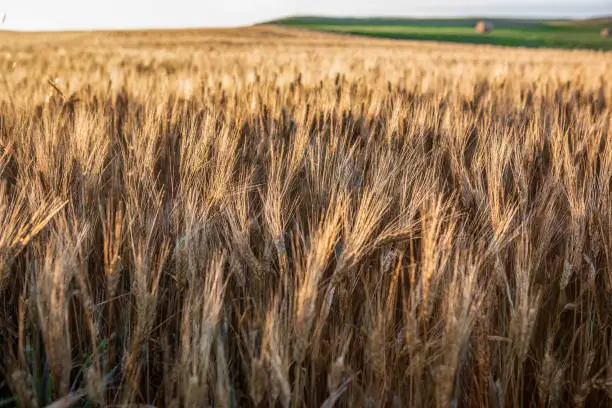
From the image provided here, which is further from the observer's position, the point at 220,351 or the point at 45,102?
the point at 45,102

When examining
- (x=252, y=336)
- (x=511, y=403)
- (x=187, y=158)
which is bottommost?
(x=511, y=403)

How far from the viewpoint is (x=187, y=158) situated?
1.47 m

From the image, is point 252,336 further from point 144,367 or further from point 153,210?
point 153,210

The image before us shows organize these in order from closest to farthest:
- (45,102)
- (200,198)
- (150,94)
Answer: (200,198), (45,102), (150,94)

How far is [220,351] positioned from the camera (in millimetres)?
637

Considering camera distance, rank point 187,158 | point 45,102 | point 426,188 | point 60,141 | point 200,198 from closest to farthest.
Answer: point 426,188, point 200,198, point 187,158, point 60,141, point 45,102

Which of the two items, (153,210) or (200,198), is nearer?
(153,210)

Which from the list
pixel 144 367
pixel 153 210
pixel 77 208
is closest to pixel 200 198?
pixel 153 210

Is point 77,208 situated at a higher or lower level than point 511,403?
higher

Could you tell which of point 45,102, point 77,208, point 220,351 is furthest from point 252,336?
point 45,102

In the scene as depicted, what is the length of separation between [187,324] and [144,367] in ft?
0.76

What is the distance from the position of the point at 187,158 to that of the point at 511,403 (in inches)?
40.4

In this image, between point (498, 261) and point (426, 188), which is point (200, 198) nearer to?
point (426, 188)

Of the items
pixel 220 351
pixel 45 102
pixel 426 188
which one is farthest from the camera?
pixel 45 102
